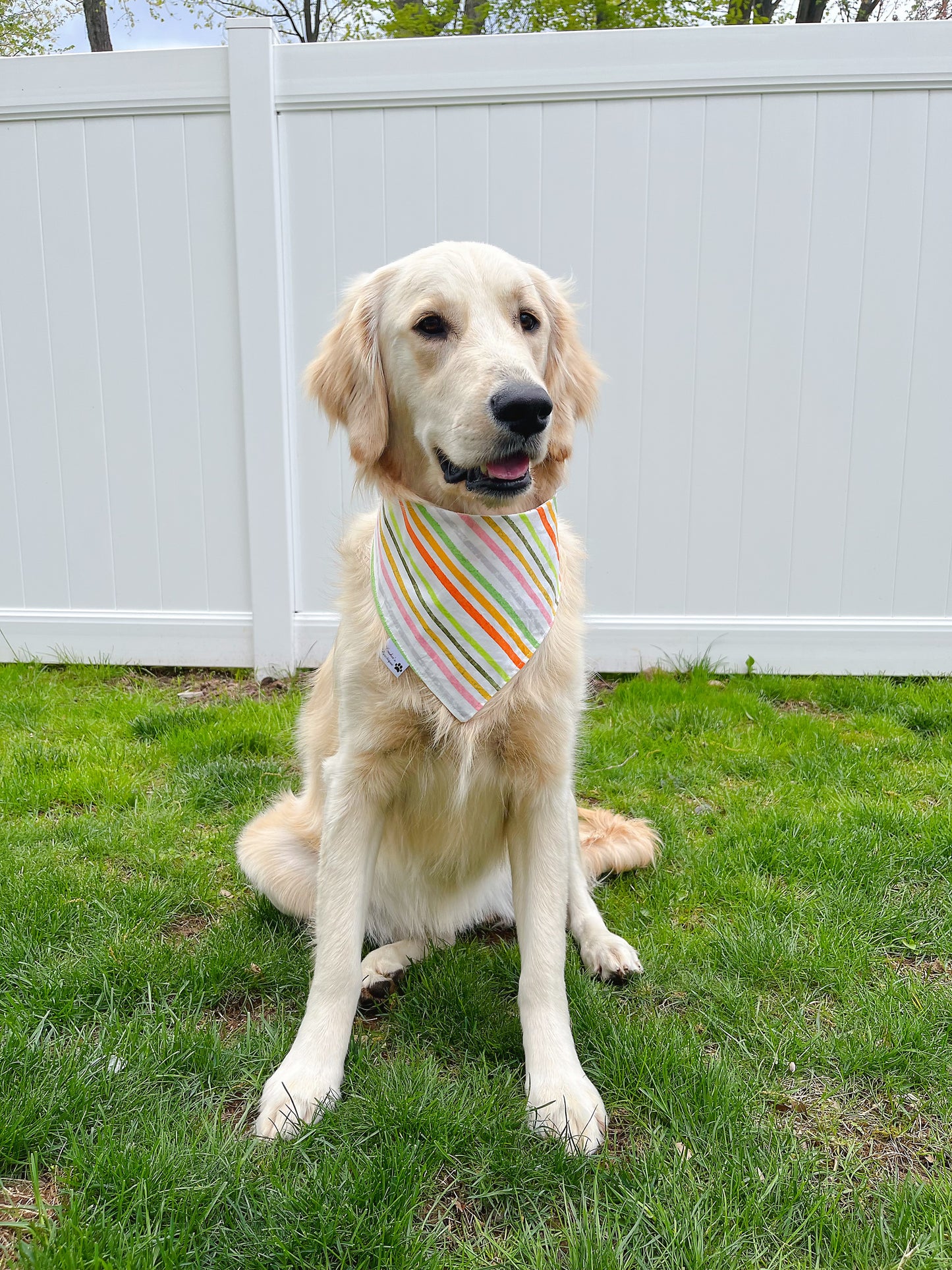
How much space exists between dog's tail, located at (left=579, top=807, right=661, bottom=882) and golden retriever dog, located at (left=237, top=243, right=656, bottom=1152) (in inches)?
10.7

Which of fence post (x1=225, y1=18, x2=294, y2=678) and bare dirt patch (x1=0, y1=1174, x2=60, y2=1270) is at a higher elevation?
fence post (x1=225, y1=18, x2=294, y2=678)

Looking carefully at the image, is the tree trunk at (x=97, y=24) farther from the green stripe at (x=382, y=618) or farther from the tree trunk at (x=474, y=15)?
the green stripe at (x=382, y=618)

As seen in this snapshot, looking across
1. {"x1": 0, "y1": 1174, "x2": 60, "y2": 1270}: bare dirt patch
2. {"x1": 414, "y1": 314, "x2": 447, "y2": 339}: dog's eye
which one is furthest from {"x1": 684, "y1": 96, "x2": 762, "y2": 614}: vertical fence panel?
{"x1": 0, "y1": 1174, "x2": 60, "y2": 1270}: bare dirt patch

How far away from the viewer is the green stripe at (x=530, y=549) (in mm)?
1905

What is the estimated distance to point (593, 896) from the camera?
2.46 metres

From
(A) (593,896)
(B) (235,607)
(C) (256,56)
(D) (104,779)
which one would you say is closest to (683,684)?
(A) (593,896)

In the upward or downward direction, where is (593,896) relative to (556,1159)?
downward

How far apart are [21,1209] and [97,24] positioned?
17042mm

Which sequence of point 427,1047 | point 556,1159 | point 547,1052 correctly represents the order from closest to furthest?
point 556,1159 < point 547,1052 < point 427,1047

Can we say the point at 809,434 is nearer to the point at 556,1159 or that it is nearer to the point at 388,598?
the point at 388,598

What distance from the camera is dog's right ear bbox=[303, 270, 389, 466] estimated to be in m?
1.99

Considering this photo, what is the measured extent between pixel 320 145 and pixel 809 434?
8.42 ft

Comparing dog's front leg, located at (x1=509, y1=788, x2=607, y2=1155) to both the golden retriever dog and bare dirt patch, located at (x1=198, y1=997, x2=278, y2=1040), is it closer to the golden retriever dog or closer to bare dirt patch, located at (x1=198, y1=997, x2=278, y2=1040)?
the golden retriever dog

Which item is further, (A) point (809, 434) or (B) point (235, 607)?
(B) point (235, 607)
